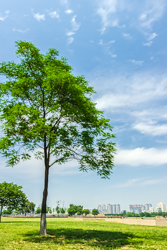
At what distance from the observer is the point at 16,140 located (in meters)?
16.2

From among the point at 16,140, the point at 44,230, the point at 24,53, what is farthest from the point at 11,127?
the point at 44,230

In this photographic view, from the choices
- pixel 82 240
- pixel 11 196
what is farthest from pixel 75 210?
pixel 82 240

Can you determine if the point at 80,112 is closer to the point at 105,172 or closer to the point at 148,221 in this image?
the point at 105,172

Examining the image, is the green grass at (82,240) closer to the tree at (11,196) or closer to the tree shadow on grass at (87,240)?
the tree shadow on grass at (87,240)

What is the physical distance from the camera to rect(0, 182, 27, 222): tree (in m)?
49.2

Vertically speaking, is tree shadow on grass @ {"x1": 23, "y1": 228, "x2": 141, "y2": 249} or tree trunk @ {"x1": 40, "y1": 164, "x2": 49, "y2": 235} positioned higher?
tree trunk @ {"x1": 40, "y1": 164, "x2": 49, "y2": 235}

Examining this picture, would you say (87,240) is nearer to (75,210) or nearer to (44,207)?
(44,207)

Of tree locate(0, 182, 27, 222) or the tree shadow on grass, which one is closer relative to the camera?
the tree shadow on grass

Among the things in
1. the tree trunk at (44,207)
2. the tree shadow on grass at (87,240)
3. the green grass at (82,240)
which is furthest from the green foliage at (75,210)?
the tree shadow on grass at (87,240)

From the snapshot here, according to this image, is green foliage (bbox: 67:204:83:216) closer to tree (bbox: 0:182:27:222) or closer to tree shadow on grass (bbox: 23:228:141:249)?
tree (bbox: 0:182:27:222)

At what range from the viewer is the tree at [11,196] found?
49.2 m

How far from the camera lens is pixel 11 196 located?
49844mm

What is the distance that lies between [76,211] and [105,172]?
503 feet

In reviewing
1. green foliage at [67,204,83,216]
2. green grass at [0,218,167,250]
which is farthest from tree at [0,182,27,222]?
green foliage at [67,204,83,216]
